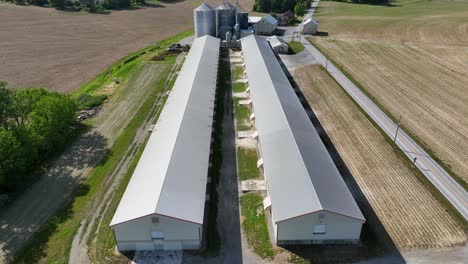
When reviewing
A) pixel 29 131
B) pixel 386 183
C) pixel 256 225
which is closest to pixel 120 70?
pixel 29 131

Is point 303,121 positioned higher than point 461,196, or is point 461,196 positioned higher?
point 303,121

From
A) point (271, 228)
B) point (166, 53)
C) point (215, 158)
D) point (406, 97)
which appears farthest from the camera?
point (166, 53)

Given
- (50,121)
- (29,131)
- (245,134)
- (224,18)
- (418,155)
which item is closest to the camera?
(29,131)

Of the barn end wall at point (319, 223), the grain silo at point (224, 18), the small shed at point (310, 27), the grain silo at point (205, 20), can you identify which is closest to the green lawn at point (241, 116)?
the barn end wall at point (319, 223)

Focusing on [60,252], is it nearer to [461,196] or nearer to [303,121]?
[303,121]

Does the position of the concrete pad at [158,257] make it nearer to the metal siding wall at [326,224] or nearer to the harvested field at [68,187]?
the harvested field at [68,187]

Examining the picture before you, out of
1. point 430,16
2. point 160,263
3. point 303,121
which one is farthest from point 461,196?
point 430,16

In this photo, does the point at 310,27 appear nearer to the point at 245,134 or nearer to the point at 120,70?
A: the point at 120,70

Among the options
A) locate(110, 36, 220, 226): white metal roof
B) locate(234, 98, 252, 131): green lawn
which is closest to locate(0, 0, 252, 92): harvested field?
locate(110, 36, 220, 226): white metal roof
